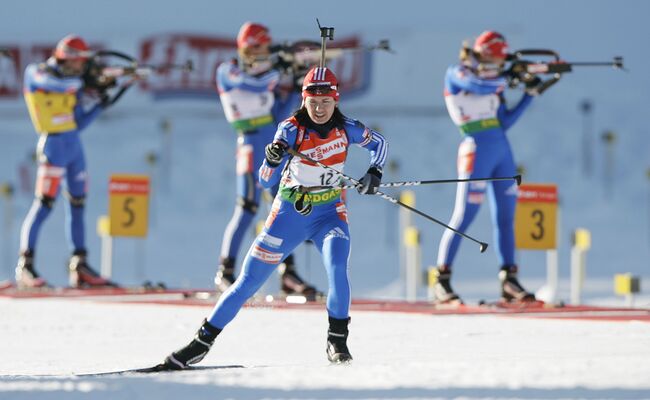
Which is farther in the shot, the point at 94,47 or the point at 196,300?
the point at 94,47

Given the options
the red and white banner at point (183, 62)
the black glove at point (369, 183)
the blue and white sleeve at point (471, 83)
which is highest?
the red and white banner at point (183, 62)

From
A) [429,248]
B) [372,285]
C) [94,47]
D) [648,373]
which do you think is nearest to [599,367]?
[648,373]

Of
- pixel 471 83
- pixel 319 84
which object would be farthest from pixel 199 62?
Result: pixel 319 84

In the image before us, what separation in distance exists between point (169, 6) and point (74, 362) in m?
17.1

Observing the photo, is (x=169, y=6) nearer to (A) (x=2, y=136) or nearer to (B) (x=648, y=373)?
(A) (x=2, y=136)

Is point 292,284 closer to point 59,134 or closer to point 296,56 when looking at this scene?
point 296,56

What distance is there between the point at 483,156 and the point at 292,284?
2003 mm

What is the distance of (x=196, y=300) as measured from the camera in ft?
39.0

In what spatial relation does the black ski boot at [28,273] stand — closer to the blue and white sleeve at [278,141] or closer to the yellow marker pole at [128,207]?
the yellow marker pole at [128,207]

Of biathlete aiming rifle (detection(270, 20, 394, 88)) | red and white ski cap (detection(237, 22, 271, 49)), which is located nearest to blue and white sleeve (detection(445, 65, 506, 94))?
biathlete aiming rifle (detection(270, 20, 394, 88))

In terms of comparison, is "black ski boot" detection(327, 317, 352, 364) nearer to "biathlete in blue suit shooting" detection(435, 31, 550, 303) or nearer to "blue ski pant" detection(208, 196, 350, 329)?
"blue ski pant" detection(208, 196, 350, 329)

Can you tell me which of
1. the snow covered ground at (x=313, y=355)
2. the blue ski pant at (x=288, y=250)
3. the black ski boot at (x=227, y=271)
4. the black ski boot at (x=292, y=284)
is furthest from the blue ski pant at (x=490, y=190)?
the blue ski pant at (x=288, y=250)

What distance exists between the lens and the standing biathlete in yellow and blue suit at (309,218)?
7.64 meters

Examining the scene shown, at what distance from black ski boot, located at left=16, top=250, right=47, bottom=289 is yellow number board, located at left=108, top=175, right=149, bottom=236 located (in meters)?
0.88
